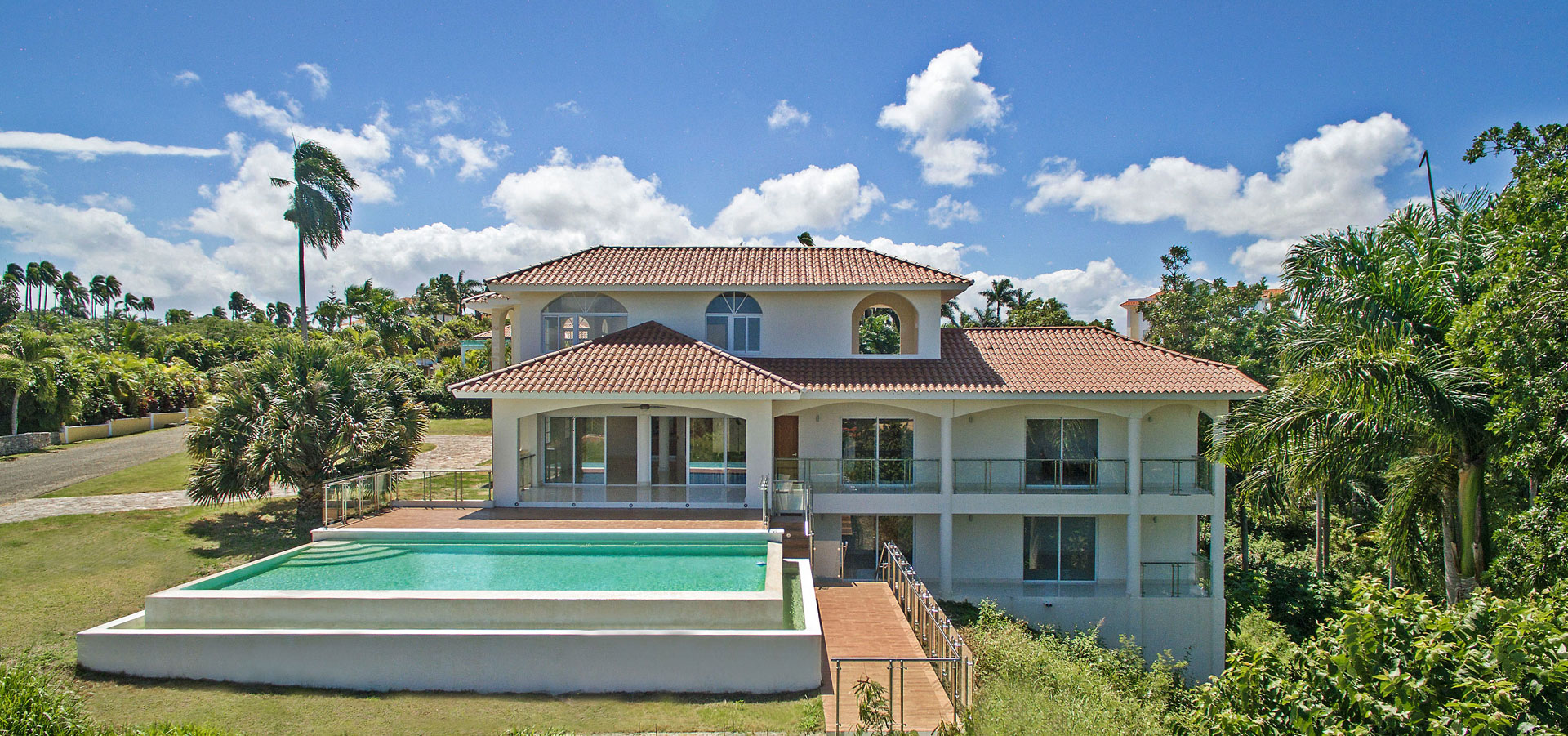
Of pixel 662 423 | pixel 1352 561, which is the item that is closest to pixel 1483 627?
pixel 662 423

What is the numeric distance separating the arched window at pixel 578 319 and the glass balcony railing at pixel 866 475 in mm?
6426

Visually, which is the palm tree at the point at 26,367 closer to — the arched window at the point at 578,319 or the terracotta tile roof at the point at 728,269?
the terracotta tile roof at the point at 728,269

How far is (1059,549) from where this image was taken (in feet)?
62.8

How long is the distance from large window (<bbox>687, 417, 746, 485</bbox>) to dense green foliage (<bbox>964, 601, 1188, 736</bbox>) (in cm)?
704

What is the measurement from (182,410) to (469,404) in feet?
49.6

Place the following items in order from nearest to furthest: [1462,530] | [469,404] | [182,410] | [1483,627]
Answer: [1483,627], [1462,530], [182,410], [469,404]

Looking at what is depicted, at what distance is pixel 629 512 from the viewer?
56.9ft

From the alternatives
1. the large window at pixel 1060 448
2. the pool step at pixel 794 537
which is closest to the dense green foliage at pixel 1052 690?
the pool step at pixel 794 537

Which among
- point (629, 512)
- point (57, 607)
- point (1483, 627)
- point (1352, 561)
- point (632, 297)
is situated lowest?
point (1352, 561)

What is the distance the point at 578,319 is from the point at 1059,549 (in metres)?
14.5

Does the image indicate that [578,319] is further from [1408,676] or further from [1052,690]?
[1408,676]

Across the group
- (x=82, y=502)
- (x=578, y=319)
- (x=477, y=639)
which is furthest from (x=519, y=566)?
(x=82, y=502)

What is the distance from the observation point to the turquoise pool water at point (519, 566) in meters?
12.3

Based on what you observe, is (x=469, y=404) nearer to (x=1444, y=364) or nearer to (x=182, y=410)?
(x=182, y=410)
